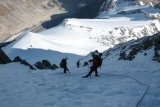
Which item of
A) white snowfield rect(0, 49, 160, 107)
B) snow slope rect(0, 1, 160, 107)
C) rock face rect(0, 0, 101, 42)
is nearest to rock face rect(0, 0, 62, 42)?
rock face rect(0, 0, 101, 42)

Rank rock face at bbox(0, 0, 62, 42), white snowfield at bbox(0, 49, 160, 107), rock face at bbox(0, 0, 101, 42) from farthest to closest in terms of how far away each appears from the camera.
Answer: rock face at bbox(0, 0, 62, 42) < rock face at bbox(0, 0, 101, 42) < white snowfield at bbox(0, 49, 160, 107)

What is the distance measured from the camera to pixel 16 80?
25219 mm

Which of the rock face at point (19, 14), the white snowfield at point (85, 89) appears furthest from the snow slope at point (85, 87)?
the rock face at point (19, 14)

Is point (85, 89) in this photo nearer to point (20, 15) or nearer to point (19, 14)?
point (20, 15)

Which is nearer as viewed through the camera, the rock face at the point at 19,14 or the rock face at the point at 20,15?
the rock face at the point at 20,15

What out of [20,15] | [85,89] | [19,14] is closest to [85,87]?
[85,89]

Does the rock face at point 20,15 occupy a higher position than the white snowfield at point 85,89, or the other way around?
the rock face at point 20,15

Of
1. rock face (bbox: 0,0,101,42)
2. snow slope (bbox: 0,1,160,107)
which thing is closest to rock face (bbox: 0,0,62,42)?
rock face (bbox: 0,0,101,42)

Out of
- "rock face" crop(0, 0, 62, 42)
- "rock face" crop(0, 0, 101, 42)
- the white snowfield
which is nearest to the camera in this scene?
the white snowfield

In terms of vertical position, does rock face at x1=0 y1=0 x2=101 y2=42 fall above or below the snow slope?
above

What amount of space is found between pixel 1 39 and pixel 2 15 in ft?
70.6

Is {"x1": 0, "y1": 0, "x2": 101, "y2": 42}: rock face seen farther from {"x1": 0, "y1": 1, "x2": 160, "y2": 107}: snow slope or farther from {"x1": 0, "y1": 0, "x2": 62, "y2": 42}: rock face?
{"x1": 0, "y1": 1, "x2": 160, "y2": 107}: snow slope

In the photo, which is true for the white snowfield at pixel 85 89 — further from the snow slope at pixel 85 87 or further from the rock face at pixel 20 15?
the rock face at pixel 20 15

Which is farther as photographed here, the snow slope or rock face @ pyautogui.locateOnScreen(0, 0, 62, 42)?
rock face @ pyautogui.locateOnScreen(0, 0, 62, 42)
